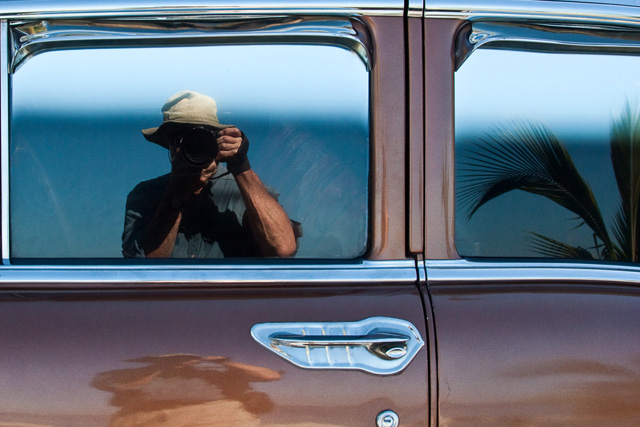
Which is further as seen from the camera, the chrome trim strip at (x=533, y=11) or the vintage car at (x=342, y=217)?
A: the chrome trim strip at (x=533, y=11)

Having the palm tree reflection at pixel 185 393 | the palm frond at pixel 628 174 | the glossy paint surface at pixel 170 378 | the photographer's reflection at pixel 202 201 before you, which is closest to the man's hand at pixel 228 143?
the photographer's reflection at pixel 202 201

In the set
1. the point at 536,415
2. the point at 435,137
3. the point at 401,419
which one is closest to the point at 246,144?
the point at 435,137

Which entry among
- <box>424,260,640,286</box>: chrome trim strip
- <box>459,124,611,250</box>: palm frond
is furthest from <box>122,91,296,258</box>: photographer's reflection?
<box>459,124,611,250</box>: palm frond

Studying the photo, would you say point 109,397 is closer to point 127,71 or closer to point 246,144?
point 246,144

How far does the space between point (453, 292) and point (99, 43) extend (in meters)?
1.01

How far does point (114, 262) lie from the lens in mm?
1334

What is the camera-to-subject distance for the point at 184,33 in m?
1.35

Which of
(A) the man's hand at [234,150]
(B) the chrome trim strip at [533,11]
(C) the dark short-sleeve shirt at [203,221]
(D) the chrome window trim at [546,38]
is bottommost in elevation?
(C) the dark short-sleeve shirt at [203,221]

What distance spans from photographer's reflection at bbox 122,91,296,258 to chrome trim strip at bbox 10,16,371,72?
0.48 ft

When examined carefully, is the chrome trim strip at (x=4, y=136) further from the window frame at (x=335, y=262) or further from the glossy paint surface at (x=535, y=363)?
the glossy paint surface at (x=535, y=363)

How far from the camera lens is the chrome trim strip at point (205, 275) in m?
1.28

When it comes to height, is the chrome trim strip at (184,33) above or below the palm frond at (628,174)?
above

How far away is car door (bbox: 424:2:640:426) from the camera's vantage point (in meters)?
1.19

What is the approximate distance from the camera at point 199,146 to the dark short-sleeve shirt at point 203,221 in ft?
0.15
